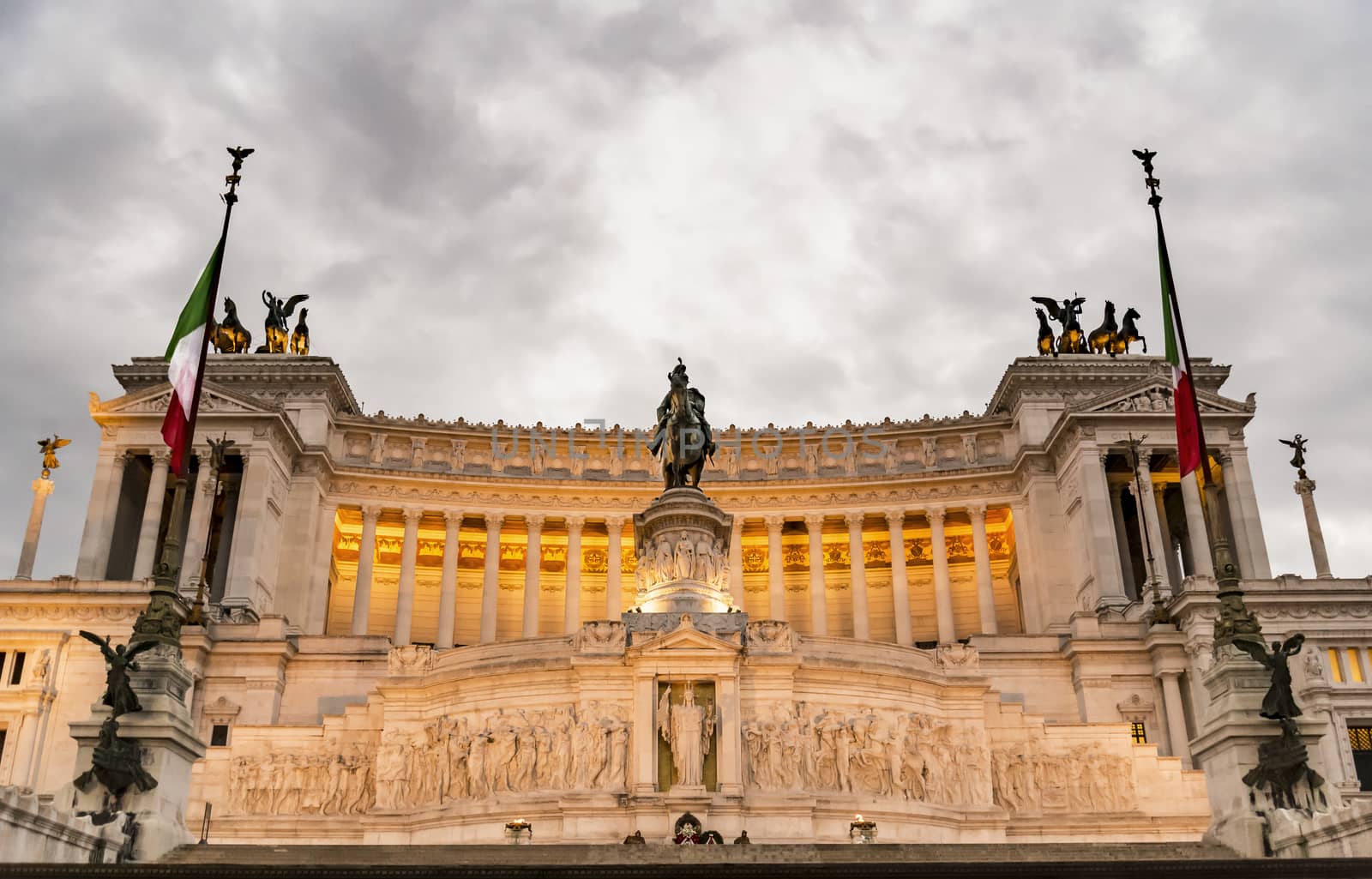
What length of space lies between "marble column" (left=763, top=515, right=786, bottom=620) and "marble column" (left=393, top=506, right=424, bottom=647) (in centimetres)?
2040

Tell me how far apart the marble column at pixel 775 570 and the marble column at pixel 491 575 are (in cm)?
1577

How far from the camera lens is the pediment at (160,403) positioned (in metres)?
67.7

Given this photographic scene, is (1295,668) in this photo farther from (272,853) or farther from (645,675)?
(272,853)

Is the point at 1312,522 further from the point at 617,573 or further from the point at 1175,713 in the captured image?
the point at 617,573

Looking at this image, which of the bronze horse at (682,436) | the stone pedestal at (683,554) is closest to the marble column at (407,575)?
the bronze horse at (682,436)

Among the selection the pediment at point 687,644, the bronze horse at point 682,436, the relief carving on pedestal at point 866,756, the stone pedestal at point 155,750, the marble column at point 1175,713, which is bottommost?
the stone pedestal at point 155,750

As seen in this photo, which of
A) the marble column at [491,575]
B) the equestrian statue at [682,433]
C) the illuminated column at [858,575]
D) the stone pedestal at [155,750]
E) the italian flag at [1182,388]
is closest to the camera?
the stone pedestal at [155,750]

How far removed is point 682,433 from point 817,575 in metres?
33.7

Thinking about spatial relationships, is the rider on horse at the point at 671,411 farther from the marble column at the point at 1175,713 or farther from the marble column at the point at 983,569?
the marble column at the point at 983,569

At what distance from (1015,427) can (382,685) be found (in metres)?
47.4

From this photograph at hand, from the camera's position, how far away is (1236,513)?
66.9 m

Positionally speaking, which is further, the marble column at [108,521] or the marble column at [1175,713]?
the marble column at [108,521]

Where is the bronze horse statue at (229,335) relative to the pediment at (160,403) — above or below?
above

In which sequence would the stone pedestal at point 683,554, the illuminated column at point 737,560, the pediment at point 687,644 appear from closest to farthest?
the pediment at point 687,644 → the stone pedestal at point 683,554 → the illuminated column at point 737,560
